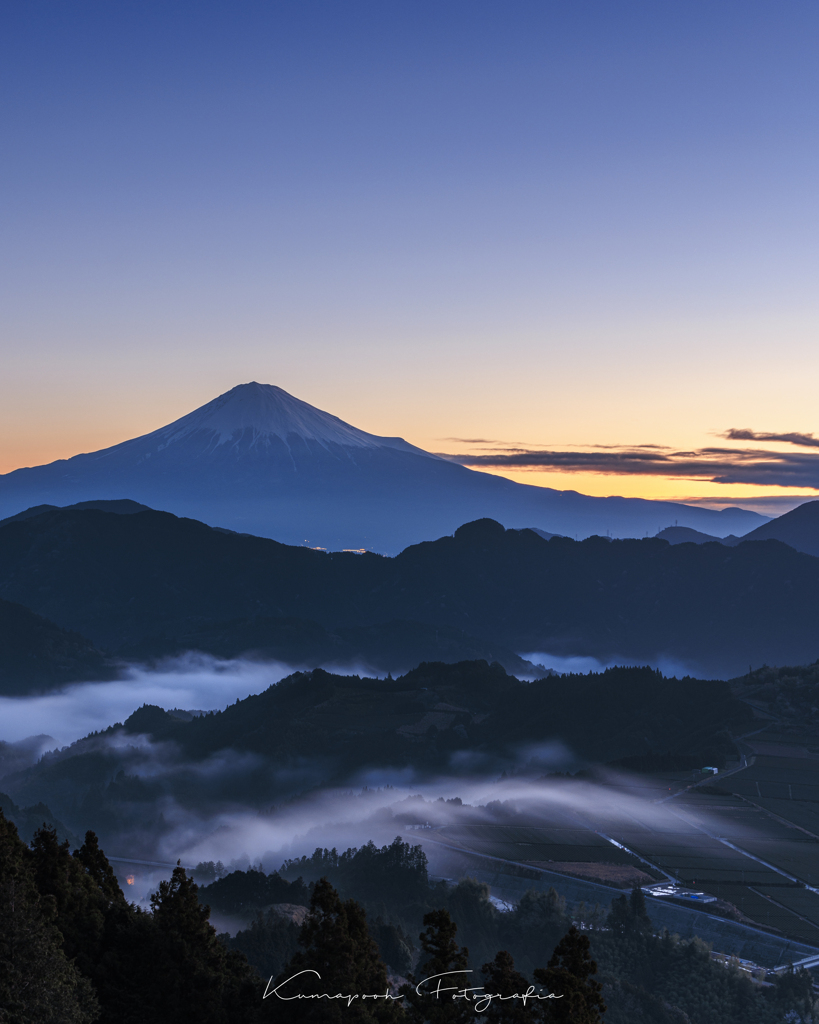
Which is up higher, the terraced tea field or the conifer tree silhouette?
the conifer tree silhouette

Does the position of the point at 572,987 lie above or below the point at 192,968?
above

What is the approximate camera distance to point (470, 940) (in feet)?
436

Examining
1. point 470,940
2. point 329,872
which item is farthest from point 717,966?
point 329,872

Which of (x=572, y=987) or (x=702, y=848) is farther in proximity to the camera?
(x=702, y=848)

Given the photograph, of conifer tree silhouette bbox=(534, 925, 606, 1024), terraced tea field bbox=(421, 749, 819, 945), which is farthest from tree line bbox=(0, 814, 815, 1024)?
terraced tea field bbox=(421, 749, 819, 945)

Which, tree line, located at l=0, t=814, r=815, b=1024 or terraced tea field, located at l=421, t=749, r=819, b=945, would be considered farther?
terraced tea field, located at l=421, t=749, r=819, b=945

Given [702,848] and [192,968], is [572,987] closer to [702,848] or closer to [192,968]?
[192,968]

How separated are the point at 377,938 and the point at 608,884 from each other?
45.6 meters

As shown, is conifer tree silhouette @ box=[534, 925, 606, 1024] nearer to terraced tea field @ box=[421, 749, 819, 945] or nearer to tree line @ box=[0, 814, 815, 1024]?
tree line @ box=[0, 814, 815, 1024]

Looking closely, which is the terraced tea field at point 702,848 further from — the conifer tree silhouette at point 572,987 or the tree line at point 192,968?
the conifer tree silhouette at point 572,987

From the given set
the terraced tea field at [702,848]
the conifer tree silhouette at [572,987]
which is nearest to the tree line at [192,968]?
the conifer tree silhouette at [572,987]

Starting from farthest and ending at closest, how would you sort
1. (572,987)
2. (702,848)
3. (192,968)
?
1. (702,848)
2. (192,968)
3. (572,987)

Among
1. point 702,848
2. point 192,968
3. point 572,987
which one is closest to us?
point 572,987

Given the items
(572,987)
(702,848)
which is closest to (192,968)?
(572,987)
